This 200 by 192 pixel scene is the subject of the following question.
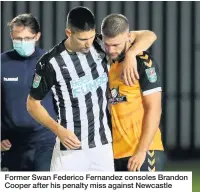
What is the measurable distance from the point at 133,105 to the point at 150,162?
37 cm

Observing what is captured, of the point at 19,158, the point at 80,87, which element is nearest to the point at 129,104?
the point at 80,87

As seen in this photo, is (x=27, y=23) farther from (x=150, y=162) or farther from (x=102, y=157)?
(x=150, y=162)

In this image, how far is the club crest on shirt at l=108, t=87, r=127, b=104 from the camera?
14.6 feet

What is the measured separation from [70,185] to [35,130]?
18.5 inches

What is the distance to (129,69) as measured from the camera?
432 centimetres

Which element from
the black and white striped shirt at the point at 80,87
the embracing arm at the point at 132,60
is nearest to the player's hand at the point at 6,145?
the black and white striped shirt at the point at 80,87

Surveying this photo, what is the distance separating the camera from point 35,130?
513cm

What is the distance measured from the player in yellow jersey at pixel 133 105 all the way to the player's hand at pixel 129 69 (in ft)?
0.12

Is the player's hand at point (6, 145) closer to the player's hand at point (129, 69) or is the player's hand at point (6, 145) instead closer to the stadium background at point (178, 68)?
the player's hand at point (129, 69)

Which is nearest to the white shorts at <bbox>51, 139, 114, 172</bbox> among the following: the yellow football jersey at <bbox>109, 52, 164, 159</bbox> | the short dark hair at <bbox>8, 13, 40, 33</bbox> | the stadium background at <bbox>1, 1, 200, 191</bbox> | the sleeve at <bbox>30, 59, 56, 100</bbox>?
the yellow football jersey at <bbox>109, 52, 164, 159</bbox>

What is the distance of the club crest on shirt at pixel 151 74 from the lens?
4.36 meters

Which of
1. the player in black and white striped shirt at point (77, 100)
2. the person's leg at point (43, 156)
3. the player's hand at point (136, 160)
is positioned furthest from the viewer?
the person's leg at point (43, 156)

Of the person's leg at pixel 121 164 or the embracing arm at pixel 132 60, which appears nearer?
the embracing arm at pixel 132 60

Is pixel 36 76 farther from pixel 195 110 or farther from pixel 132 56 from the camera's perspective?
pixel 195 110
